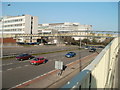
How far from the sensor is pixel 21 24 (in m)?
90.4

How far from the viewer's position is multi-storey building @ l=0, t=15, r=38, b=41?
89312 millimetres

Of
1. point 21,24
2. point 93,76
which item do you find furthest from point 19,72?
point 21,24

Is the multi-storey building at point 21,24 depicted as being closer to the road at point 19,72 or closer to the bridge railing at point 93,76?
the road at point 19,72

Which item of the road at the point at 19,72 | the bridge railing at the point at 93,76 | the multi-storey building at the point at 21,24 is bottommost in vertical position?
the road at the point at 19,72

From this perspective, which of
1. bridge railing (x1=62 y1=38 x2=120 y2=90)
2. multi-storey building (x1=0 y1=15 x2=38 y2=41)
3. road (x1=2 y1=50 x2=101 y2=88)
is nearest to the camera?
bridge railing (x1=62 y1=38 x2=120 y2=90)

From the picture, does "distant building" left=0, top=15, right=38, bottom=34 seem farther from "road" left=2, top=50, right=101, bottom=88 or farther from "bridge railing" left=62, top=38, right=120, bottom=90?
"bridge railing" left=62, top=38, right=120, bottom=90

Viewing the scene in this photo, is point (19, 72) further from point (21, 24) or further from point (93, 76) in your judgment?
point (21, 24)

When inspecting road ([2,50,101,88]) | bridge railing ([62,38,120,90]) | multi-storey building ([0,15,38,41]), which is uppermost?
multi-storey building ([0,15,38,41])

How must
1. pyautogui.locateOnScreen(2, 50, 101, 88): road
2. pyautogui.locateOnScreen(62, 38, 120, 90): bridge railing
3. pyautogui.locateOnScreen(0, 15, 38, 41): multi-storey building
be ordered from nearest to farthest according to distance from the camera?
pyautogui.locateOnScreen(62, 38, 120, 90): bridge railing → pyautogui.locateOnScreen(2, 50, 101, 88): road → pyautogui.locateOnScreen(0, 15, 38, 41): multi-storey building

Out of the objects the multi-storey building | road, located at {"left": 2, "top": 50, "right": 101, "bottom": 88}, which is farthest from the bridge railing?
the multi-storey building

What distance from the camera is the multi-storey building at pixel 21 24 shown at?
89312mm

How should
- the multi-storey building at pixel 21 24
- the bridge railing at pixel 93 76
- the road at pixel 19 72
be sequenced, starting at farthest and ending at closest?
the multi-storey building at pixel 21 24, the road at pixel 19 72, the bridge railing at pixel 93 76

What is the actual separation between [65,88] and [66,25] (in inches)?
6092

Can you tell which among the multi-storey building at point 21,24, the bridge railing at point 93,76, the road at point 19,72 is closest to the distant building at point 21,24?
the multi-storey building at point 21,24
